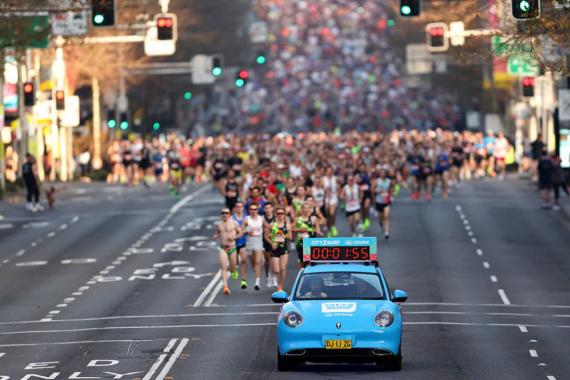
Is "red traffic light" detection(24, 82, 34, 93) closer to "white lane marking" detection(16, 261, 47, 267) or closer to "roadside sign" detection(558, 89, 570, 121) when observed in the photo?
"roadside sign" detection(558, 89, 570, 121)

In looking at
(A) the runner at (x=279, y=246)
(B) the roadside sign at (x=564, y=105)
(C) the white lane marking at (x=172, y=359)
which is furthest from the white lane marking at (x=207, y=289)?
(B) the roadside sign at (x=564, y=105)

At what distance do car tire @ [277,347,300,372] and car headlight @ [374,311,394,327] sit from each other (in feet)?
3.79

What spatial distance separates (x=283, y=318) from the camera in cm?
2447

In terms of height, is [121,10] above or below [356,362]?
above

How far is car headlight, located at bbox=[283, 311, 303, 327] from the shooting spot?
24.3 m

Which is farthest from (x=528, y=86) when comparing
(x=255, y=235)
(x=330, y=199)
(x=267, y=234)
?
(x=267, y=234)

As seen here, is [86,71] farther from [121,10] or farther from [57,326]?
[57,326]

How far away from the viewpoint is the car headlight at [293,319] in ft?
79.8

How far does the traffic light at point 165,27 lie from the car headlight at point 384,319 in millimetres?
24977

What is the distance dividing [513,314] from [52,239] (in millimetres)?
19169

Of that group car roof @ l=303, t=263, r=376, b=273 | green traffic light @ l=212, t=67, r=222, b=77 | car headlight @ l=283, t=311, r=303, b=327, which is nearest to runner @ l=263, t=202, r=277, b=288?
car roof @ l=303, t=263, r=376, b=273

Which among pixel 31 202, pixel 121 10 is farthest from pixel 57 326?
pixel 121 10

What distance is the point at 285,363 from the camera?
971 inches

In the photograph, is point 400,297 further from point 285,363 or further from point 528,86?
point 528,86
